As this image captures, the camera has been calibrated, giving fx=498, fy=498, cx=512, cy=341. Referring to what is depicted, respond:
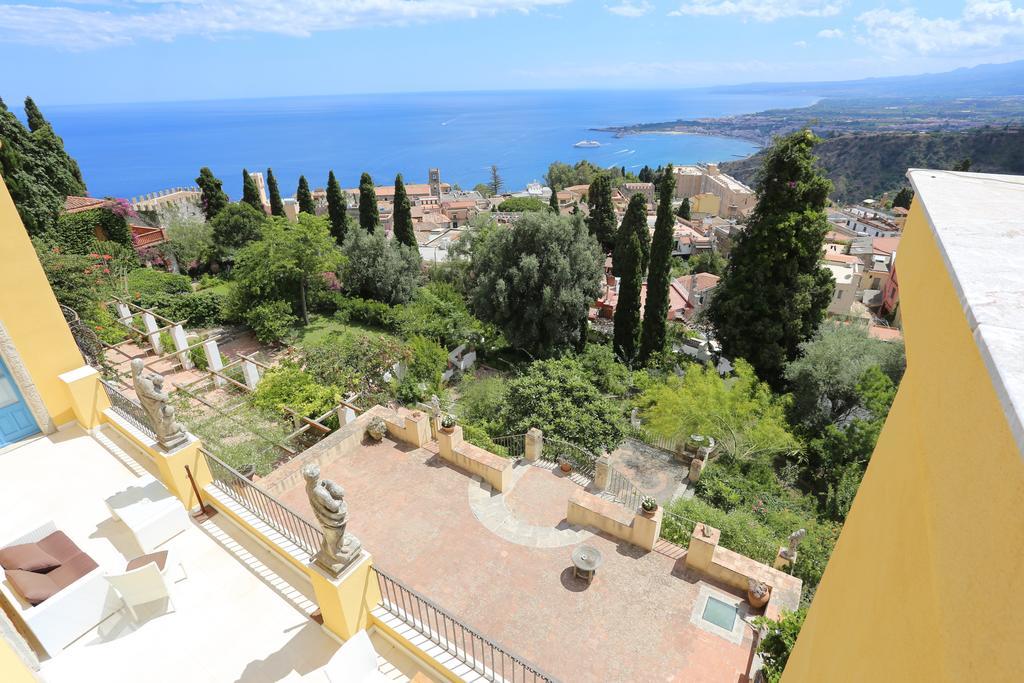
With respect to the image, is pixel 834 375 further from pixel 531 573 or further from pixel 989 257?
pixel 989 257

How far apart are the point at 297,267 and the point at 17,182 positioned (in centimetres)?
1450

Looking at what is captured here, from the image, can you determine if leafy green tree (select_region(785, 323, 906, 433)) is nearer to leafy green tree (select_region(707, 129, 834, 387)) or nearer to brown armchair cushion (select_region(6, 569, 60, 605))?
leafy green tree (select_region(707, 129, 834, 387))

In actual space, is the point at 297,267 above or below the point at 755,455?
above

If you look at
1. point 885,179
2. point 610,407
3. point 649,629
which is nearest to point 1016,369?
point 649,629

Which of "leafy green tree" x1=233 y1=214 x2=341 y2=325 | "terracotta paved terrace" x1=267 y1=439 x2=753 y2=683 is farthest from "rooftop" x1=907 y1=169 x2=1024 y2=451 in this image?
"leafy green tree" x1=233 y1=214 x2=341 y2=325

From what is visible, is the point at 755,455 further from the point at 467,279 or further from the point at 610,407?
the point at 467,279

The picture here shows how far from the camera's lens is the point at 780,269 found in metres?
18.8

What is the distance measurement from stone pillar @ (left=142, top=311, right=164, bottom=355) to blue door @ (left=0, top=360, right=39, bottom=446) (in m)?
11.3

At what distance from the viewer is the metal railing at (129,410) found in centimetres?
785

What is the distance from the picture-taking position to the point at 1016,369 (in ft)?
3.96

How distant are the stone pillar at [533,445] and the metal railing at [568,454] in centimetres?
44

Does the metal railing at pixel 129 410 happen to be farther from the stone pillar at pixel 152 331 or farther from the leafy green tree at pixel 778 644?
the stone pillar at pixel 152 331

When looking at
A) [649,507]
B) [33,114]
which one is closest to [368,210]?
[33,114]

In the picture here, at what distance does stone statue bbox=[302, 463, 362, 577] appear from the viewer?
15.9 feet
